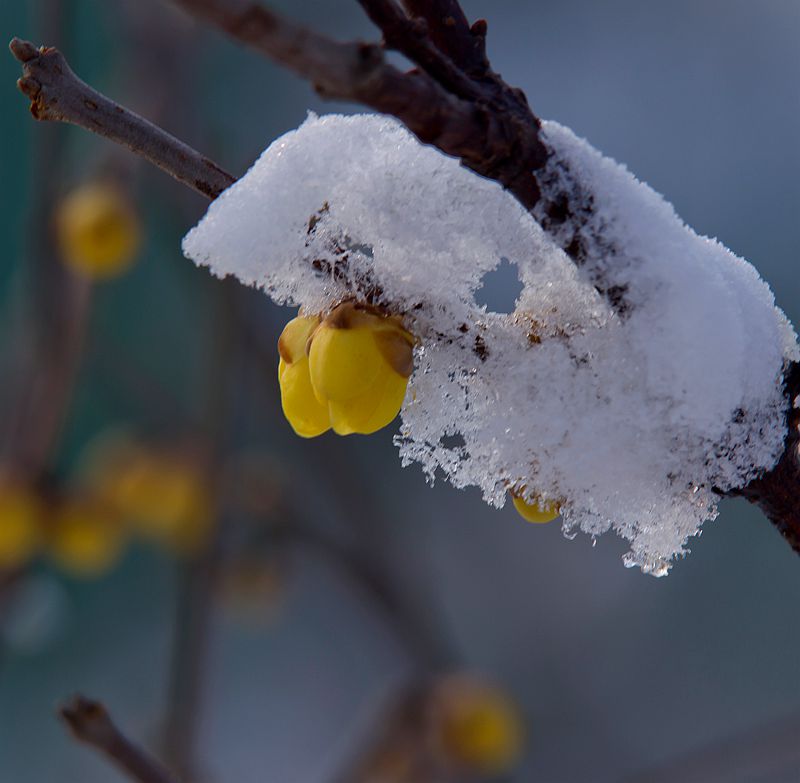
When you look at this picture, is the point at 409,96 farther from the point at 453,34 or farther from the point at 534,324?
the point at 534,324

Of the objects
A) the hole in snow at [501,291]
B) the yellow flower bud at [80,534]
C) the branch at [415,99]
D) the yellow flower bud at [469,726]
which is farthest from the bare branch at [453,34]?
the hole in snow at [501,291]

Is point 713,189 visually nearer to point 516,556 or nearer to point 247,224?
point 516,556

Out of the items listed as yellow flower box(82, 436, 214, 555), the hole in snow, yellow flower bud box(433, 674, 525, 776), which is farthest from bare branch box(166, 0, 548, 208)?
the hole in snow

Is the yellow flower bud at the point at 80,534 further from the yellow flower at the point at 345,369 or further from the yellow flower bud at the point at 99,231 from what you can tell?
the yellow flower at the point at 345,369

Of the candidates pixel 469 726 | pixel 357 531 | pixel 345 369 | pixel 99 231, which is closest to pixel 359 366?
pixel 345 369

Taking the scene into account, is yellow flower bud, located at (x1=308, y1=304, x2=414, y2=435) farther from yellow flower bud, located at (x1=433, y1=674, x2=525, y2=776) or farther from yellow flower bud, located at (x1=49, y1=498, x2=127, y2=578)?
yellow flower bud, located at (x1=49, y1=498, x2=127, y2=578)

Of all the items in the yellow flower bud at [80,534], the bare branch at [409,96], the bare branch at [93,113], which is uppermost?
the yellow flower bud at [80,534]

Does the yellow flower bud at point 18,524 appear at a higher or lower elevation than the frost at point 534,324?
higher
